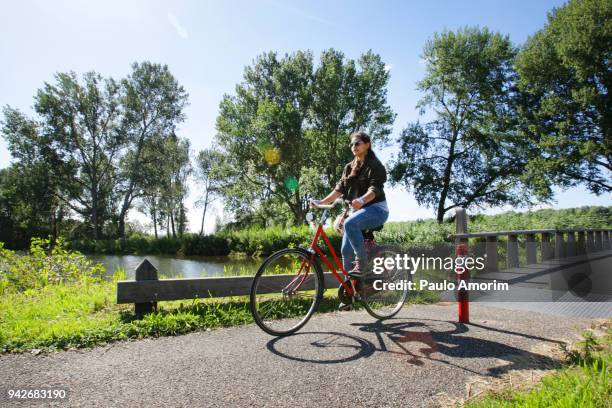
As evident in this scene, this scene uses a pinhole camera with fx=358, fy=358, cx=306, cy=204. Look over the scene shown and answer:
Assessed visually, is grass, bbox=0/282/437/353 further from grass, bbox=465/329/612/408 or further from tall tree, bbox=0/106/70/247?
tall tree, bbox=0/106/70/247

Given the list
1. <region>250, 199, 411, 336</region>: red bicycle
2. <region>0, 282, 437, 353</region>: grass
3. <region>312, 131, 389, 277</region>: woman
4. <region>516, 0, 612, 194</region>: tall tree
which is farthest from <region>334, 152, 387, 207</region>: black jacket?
<region>516, 0, 612, 194</region>: tall tree

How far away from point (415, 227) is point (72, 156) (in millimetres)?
38231

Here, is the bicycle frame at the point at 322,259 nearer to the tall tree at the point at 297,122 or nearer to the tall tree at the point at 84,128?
the tall tree at the point at 297,122

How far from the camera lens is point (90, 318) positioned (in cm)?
463

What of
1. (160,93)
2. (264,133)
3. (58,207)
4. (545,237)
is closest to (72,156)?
(58,207)

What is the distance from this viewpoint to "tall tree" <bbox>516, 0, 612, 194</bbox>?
22.8m

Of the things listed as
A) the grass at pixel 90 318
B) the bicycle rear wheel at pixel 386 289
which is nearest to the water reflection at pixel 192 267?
the grass at pixel 90 318

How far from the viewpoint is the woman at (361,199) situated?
4551 mm

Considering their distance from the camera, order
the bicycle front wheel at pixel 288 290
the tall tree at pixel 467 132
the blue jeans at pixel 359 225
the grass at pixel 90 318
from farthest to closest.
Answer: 1. the tall tree at pixel 467 132
2. the blue jeans at pixel 359 225
3. the bicycle front wheel at pixel 288 290
4. the grass at pixel 90 318

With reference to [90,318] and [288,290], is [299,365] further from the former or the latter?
[90,318]

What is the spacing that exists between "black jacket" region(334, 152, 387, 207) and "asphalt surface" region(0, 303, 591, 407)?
1730 mm

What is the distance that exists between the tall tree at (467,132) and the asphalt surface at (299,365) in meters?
28.3

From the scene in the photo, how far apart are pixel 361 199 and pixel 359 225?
0.37 meters

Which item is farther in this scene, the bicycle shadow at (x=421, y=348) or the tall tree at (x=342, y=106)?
the tall tree at (x=342, y=106)
